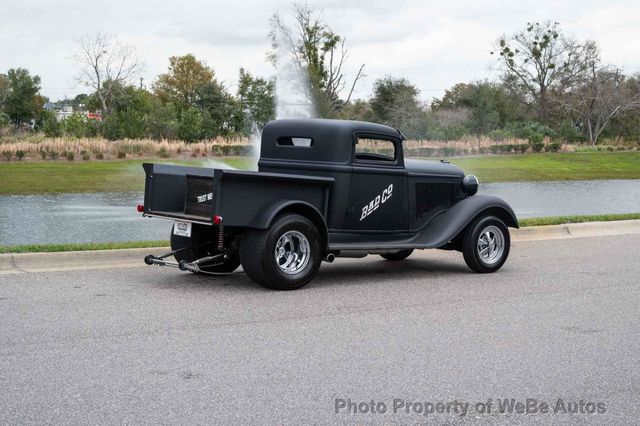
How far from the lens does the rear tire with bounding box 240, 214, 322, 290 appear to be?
29.5 ft

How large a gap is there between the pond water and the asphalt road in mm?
5223

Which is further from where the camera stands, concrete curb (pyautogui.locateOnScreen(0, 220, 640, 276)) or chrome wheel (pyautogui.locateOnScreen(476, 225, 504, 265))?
chrome wheel (pyautogui.locateOnScreen(476, 225, 504, 265))

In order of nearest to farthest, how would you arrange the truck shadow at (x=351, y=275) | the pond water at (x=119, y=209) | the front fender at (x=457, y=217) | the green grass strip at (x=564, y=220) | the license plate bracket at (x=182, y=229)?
the license plate bracket at (x=182, y=229) → the truck shadow at (x=351, y=275) → the front fender at (x=457, y=217) → the pond water at (x=119, y=209) → the green grass strip at (x=564, y=220)

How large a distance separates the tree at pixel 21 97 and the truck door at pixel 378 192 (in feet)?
199

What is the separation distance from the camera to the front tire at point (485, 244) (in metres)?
10.7

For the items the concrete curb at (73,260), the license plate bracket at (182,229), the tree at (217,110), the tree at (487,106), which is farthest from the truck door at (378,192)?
the tree at (487,106)

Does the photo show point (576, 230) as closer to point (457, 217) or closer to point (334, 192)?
point (457, 217)

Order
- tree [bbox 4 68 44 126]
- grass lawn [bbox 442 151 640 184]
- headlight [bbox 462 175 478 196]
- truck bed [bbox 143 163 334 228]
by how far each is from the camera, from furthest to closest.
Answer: tree [bbox 4 68 44 126], grass lawn [bbox 442 151 640 184], headlight [bbox 462 175 478 196], truck bed [bbox 143 163 334 228]

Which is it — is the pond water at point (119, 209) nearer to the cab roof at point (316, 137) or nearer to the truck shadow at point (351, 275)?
the truck shadow at point (351, 275)

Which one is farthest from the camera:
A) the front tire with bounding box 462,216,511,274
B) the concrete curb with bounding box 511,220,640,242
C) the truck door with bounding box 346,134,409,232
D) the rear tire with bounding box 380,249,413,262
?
the concrete curb with bounding box 511,220,640,242

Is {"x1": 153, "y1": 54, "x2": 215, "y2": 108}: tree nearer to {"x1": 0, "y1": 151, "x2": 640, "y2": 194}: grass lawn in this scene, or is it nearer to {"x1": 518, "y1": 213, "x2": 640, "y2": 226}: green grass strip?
{"x1": 0, "y1": 151, "x2": 640, "y2": 194}: grass lawn

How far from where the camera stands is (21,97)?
221 feet

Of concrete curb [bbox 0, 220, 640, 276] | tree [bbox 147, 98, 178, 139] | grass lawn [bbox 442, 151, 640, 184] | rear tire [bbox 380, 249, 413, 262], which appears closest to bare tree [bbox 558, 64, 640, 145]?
grass lawn [bbox 442, 151, 640, 184]

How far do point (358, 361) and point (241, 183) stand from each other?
3.03m
